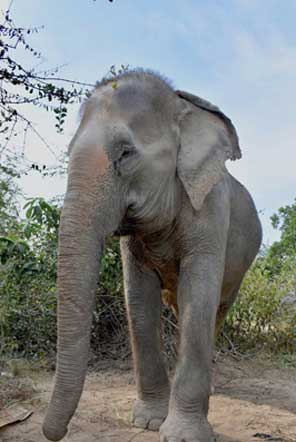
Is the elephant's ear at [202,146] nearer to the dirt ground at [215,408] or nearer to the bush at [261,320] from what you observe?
the dirt ground at [215,408]

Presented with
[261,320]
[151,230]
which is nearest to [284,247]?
[261,320]

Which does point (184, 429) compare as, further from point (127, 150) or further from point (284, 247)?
point (284, 247)

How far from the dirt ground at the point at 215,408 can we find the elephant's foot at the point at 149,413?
97 millimetres

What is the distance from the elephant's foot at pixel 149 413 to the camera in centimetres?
532

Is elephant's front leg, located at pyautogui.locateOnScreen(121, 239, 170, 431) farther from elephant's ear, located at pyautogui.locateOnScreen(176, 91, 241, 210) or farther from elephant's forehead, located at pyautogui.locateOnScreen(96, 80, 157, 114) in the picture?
elephant's forehead, located at pyautogui.locateOnScreen(96, 80, 157, 114)

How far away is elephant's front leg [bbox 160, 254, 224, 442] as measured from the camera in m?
4.67

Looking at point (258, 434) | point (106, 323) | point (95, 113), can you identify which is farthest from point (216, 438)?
point (106, 323)

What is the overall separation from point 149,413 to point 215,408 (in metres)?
0.85

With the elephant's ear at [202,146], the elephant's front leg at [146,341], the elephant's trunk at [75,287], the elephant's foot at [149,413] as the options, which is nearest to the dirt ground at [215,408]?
the elephant's foot at [149,413]

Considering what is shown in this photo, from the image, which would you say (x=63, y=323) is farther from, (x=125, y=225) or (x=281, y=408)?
(x=281, y=408)

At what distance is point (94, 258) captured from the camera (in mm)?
4094

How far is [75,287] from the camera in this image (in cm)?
395

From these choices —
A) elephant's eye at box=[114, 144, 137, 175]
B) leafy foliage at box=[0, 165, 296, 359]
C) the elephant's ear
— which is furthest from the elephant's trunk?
leafy foliage at box=[0, 165, 296, 359]

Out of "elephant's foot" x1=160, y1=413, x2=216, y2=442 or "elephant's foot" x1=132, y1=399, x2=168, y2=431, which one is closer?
"elephant's foot" x1=160, y1=413, x2=216, y2=442
